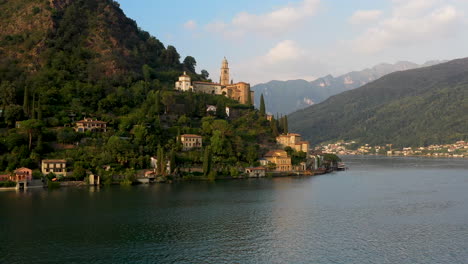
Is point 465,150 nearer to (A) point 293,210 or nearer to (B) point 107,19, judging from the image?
(B) point 107,19

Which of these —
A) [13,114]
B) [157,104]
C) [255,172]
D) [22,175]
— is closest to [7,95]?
[13,114]

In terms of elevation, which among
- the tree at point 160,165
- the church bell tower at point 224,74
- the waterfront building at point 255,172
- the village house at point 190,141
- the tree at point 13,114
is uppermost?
the church bell tower at point 224,74

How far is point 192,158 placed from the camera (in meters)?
77.5

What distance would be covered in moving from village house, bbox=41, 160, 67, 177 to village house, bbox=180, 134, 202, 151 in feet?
73.6

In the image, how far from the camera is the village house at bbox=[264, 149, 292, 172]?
90625 mm

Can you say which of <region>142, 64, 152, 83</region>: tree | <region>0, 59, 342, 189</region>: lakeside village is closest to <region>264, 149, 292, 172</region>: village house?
<region>0, 59, 342, 189</region>: lakeside village

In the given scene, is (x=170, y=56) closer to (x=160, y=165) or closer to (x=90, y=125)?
(x=90, y=125)

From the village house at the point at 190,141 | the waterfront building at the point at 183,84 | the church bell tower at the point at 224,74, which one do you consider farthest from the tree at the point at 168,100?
the church bell tower at the point at 224,74

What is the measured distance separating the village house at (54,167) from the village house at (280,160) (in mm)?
41091

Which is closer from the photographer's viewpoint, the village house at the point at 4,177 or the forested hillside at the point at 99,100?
the village house at the point at 4,177

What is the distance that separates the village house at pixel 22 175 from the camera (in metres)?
61.2

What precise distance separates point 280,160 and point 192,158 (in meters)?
21.9

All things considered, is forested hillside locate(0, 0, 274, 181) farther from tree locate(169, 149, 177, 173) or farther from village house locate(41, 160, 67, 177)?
village house locate(41, 160, 67, 177)

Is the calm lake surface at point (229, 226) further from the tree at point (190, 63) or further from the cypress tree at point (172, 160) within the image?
the tree at point (190, 63)
